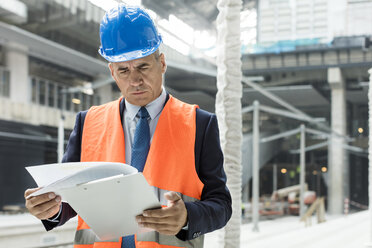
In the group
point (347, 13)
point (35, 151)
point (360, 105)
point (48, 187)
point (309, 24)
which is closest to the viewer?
point (48, 187)

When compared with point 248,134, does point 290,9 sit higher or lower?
higher

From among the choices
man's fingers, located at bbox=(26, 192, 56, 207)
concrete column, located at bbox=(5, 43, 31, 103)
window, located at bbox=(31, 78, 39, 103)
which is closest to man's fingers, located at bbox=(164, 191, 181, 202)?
man's fingers, located at bbox=(26, 192, 56, 207)

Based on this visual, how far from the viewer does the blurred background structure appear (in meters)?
5.53

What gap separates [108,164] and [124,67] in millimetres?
390

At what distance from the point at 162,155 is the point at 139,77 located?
0.85ft

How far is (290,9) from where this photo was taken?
14.0 metres

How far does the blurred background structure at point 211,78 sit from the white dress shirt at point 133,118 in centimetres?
33

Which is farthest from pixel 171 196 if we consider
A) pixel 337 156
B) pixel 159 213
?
pixel 337 156

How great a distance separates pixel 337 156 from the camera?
94.0 feet

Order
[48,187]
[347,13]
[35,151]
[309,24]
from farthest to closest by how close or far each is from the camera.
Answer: [35,151], [309,24], [347,13], [48,187]

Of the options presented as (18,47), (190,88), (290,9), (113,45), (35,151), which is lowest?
(35,151)

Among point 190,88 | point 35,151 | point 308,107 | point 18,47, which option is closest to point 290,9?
point 190,88

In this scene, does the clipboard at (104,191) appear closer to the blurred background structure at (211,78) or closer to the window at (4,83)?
the blurred background structure at (211,78)

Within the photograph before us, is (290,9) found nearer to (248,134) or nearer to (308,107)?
(248,134)
